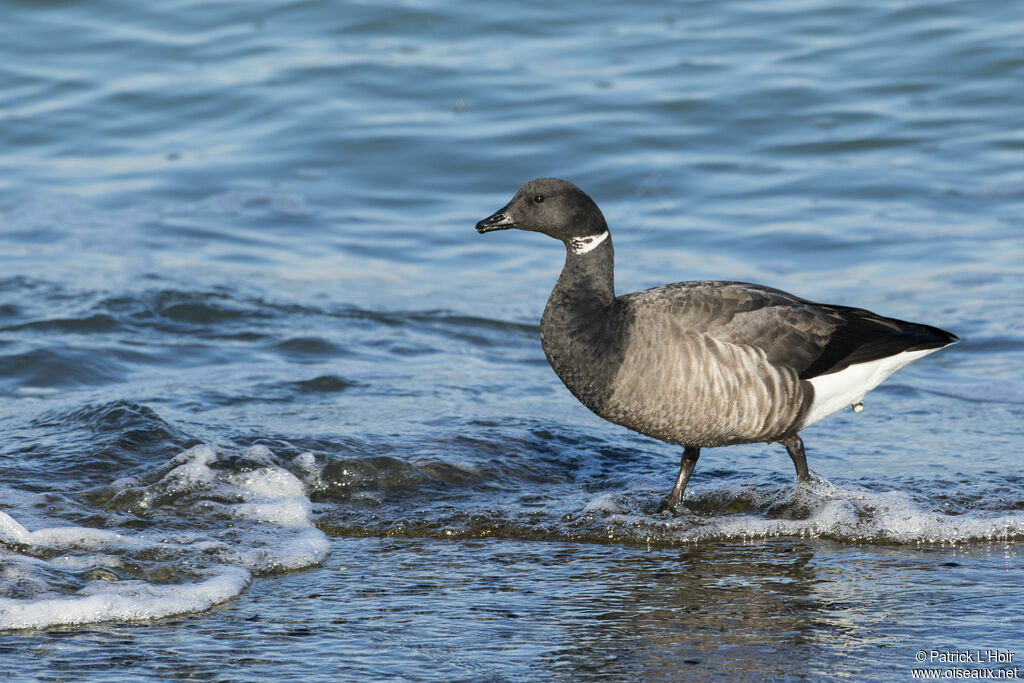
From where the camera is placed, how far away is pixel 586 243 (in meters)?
7.18

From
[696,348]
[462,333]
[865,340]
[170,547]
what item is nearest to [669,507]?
[696,348]

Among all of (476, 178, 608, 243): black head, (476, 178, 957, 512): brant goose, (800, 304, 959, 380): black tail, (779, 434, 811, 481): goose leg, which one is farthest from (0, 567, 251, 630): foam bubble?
(800, 304, 959, 380): black tail

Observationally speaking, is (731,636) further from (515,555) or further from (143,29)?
(143,29)

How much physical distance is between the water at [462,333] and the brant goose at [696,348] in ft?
1.66

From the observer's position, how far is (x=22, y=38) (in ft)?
67.0

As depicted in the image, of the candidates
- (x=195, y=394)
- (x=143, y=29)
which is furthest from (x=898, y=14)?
(x=195, y=394)

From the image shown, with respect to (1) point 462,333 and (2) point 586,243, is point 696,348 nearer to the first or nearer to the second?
(2) point 586,243

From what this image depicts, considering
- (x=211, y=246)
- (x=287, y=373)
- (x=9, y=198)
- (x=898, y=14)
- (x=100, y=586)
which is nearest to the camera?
(x=100, y=586)

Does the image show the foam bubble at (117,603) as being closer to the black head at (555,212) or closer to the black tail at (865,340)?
the black head at (555,212)

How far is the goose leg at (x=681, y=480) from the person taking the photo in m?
7.15

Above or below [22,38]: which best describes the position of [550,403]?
below

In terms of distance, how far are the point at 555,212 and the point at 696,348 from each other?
110cm

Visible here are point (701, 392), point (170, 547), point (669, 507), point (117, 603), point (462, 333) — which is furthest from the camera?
point (462, 333)

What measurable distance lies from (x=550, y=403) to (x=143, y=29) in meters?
13.5
